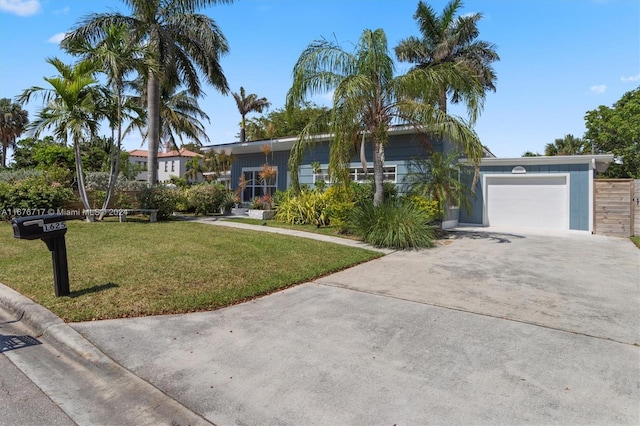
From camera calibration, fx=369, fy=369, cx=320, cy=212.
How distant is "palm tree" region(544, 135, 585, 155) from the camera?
1380 inches

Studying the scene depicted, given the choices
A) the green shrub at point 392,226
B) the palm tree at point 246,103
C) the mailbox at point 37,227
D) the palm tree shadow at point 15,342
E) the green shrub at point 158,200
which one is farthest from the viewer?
the palm tree at point 246,103

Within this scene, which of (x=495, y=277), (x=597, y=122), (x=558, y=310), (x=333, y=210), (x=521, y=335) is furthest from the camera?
(x=597, y=122)

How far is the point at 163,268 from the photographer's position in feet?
20.7

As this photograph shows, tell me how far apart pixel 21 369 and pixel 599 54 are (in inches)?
547

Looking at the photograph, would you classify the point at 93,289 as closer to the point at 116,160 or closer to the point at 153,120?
the point at 116,160

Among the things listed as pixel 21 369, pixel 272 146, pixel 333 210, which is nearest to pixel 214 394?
pixel 21 369

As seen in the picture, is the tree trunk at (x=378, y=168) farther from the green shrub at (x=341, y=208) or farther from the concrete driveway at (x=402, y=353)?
the concrete driveway at (x=402, y=353)

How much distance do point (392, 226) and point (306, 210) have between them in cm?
464

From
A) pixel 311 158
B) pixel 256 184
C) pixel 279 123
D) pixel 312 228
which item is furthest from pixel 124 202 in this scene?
pixel 279 123

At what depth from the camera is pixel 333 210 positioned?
11.9 m

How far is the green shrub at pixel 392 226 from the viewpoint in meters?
9.46

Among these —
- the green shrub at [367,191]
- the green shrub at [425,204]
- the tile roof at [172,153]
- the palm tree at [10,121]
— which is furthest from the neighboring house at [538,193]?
the palm tree at [10,121]

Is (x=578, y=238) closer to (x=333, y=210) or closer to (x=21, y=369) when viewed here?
(x=333, y=210)

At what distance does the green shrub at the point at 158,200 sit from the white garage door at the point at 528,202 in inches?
504
